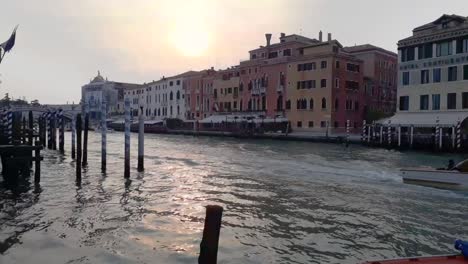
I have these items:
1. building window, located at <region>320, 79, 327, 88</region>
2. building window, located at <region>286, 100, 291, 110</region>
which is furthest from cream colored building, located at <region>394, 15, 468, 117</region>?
building window, located at <region>286, 100, 291, 110</region>

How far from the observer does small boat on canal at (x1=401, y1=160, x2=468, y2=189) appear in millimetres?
17219

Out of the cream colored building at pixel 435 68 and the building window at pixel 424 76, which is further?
the building window at pixel 424 76

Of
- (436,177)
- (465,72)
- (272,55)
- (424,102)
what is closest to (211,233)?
(436,177)

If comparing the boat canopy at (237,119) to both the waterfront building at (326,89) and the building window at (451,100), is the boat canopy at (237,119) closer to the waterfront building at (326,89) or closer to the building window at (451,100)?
the waterfront building at (326,89)

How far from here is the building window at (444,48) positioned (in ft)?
131

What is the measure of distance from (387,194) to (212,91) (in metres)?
64.4

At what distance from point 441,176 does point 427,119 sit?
973 inches

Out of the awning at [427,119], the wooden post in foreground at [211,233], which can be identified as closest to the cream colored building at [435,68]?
the awning at [427,119]

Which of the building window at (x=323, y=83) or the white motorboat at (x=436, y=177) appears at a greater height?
the building window at (x=323, y=83)

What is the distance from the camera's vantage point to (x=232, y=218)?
12250 mm

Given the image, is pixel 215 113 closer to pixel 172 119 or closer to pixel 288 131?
pixel 172 119

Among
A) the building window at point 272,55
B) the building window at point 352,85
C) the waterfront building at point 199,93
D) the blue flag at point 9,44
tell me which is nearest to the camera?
the blue flag at point 9,44

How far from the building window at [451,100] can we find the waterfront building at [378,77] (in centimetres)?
1894

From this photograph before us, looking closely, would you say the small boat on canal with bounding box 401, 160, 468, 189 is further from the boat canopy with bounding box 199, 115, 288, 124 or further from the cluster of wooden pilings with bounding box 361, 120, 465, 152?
the boat canopy with bounding box 199, 115, 288, 124
